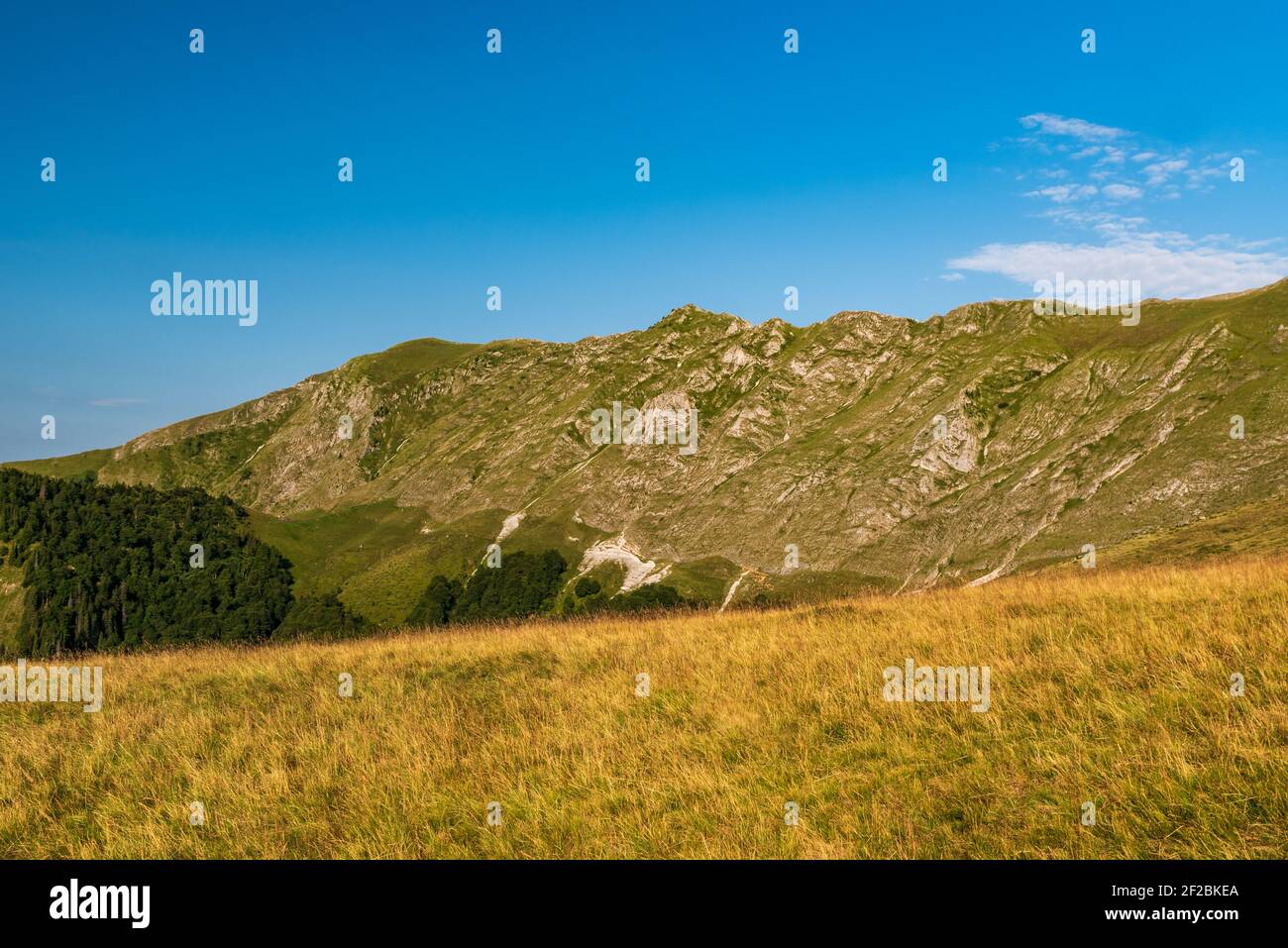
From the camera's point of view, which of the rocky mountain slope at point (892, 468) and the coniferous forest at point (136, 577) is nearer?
the rocky mountain slope at point (892, 468)

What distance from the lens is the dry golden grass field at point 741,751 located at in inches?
306

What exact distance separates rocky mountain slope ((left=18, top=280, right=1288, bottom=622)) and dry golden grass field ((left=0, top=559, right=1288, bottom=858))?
63.2 m

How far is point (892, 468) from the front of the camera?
13362 cm

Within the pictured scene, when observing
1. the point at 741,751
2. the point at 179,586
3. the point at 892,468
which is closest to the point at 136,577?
the point at 179,586

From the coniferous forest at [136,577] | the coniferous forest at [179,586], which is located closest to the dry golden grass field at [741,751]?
the coniferous forest at [179,586]

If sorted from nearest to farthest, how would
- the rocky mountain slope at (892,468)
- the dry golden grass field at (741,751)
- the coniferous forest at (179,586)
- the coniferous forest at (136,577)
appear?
the dry golden grass field at (741,751), the rocky mountain slope at (892,468), the coniferous forest at (179,586), the coniferous forest at (136,577)

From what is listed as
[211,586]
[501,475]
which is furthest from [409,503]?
[211,586]

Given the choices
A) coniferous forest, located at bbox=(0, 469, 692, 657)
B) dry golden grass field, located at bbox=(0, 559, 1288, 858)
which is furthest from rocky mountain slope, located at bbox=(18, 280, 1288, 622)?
dry golden grass field, located at bbox=(0, 559, 1288, 858)

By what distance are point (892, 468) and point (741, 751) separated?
430ft

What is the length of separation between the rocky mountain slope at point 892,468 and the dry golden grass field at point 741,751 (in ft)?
207

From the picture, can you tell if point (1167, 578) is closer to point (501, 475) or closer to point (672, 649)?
point (672, 649)

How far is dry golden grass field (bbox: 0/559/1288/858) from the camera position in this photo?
777 centimetres

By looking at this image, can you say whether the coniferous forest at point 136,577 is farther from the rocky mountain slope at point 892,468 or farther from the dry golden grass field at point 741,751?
the dry golden grass field at point 741,751
